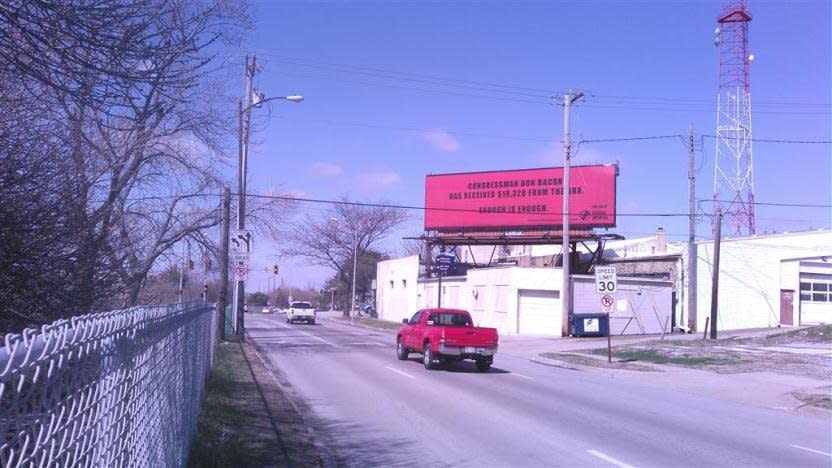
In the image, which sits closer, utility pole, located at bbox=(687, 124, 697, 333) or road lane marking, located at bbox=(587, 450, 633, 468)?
road lane marking, located at bbox=(587, 450, 633, 468)

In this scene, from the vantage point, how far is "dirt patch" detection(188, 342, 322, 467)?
837cm

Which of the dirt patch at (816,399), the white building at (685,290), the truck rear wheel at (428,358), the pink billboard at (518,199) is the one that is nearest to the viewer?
the dirt patch at (816,399)

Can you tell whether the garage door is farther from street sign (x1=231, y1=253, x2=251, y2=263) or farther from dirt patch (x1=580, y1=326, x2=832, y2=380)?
street sign (x1=231, y1=253, x2=251, y2=263)

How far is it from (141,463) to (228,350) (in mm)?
20020

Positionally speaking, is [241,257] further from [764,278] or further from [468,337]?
[764,278]

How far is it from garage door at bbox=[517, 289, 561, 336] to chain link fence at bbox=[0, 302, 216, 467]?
35.1 meters

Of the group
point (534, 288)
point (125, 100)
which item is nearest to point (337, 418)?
point (125, 100)

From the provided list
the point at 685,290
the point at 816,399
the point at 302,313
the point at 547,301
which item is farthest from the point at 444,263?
the point at 816,399

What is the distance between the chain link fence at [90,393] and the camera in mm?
2068

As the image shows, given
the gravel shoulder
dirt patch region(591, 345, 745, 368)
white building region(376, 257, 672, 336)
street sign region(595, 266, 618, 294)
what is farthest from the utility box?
street sign region(595, 266, 618, 294)

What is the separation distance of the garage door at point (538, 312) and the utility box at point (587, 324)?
188 cm

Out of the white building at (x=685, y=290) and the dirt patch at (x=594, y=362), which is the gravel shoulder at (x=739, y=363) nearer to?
the dirt patch at (x=594, y=362)

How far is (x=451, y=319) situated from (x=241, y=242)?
306 inches

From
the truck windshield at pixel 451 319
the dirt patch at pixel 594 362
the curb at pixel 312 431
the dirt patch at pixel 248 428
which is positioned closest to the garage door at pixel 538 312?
the dirt patch at pixel 594 362
